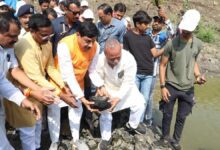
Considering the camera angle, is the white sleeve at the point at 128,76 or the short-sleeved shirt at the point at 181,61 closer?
the white sleeve at the point at 128,76

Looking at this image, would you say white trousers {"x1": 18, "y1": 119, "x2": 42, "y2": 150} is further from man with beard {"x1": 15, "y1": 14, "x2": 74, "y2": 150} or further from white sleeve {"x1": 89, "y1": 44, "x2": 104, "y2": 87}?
white sleeve {"x1": 89, "y1": 44, "x2": 104, "y2": 87}

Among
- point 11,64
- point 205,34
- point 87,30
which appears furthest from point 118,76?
point 205,34

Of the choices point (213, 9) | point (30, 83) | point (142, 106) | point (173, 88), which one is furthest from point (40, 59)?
point (213, 9)

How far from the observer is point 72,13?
5066 millimetres

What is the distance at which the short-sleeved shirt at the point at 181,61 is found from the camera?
520 centimetres

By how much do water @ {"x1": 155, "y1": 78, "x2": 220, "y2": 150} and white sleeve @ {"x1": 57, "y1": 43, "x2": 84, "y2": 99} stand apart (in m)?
2.68

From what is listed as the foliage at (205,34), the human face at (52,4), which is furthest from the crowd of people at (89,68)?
the foliage at (205,34)

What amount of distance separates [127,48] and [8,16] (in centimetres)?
262

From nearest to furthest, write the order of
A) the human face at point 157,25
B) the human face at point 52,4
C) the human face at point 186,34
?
the human face at point 186,34
the human face at point 157,25
the human face at point 52,4

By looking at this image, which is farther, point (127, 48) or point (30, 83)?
point (127, 48)

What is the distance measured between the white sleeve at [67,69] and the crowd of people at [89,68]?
1 centimetres

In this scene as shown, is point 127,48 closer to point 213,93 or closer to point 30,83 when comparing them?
point 30,83

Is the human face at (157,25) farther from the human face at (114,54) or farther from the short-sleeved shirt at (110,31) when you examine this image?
the human face at (114,54)

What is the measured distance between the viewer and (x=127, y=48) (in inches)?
224
